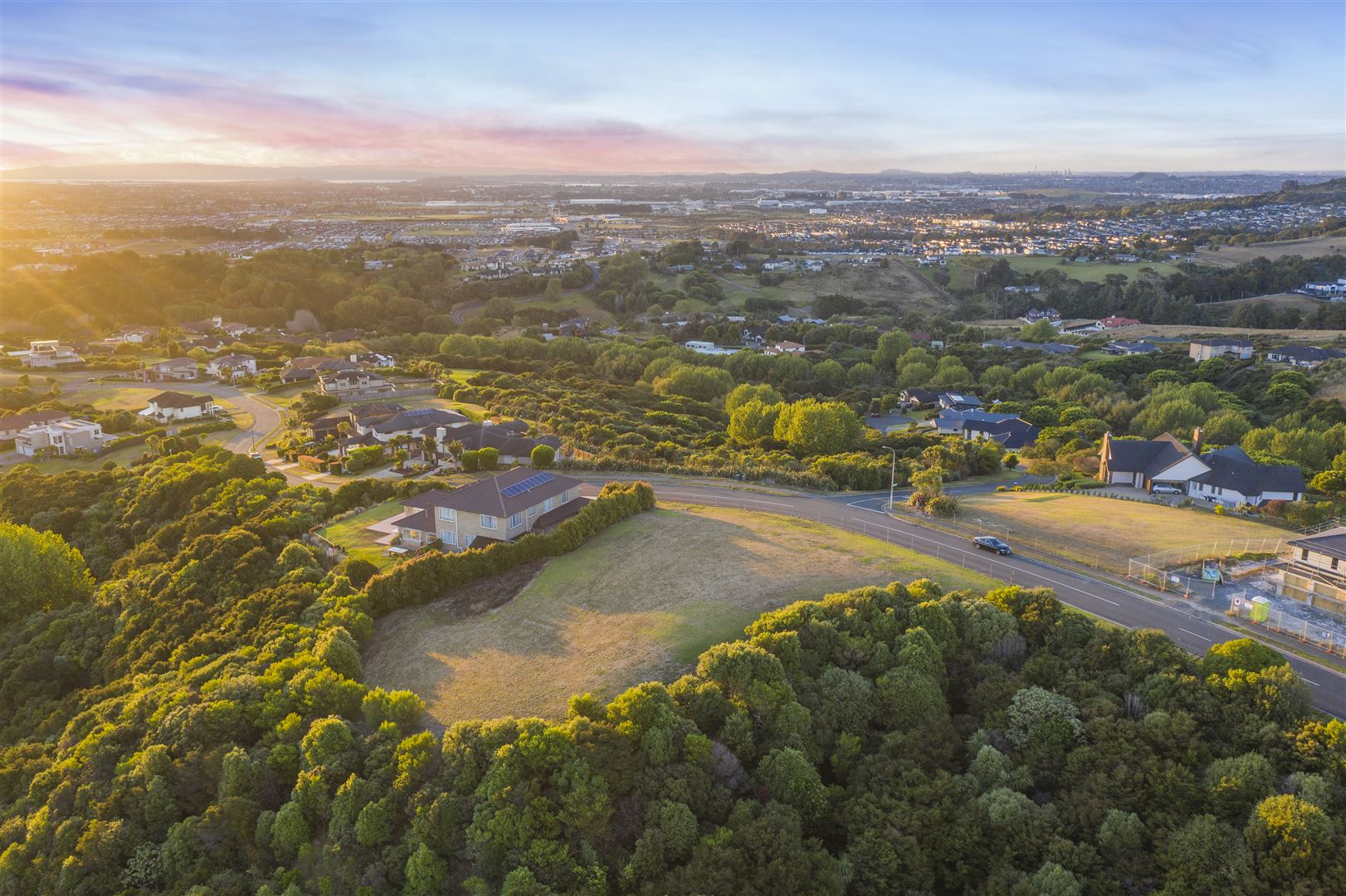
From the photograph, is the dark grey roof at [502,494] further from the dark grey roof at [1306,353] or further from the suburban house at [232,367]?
the dark grey roof at [1306,353]

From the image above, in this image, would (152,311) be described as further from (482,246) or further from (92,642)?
(92,642)

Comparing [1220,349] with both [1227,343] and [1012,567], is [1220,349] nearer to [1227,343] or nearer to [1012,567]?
[1227,343]


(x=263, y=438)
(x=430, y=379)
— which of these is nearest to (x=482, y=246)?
(x=430, y=379)

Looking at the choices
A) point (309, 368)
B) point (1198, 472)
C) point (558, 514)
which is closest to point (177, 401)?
point (309, 368)

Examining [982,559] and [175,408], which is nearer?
[982,559]

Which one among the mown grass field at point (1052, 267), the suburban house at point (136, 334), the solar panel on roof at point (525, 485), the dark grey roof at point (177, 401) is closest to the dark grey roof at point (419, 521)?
the solar panel on roof at point (525, 485)

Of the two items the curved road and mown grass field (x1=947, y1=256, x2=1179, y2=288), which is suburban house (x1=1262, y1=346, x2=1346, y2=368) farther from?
mown grass field (x1=947, y1=256, x2=1179, y2=288)
